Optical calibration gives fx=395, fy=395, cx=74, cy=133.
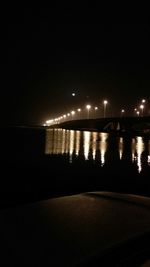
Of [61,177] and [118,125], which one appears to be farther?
[118,125]

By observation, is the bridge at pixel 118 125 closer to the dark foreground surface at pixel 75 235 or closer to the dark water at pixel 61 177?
the dark water at pixel 61 177

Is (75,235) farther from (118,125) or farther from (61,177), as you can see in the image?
Answer: (118,125)

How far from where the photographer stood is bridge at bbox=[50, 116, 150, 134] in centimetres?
5972

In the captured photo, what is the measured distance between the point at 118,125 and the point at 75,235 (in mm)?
60749

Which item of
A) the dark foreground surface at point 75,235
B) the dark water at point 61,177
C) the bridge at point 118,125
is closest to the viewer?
the dark foreground surface at point 75,235

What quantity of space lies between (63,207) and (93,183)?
723 cm

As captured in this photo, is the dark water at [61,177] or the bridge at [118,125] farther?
the bridge at [118,125]

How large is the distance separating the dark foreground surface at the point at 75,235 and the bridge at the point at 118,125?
55.6 m

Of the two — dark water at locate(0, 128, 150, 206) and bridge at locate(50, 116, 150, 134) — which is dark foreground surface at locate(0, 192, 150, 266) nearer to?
dark water at locate(0, 128, 150, 206)

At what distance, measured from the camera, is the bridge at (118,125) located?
5972 centimetres

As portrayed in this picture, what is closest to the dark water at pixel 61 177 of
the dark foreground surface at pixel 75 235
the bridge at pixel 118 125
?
the dark foreground surface at pixel 75 235

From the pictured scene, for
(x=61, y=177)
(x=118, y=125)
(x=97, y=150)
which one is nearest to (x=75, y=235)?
(x=61, y=177)

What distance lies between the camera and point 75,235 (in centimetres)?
252

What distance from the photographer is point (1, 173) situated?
36.3ft
